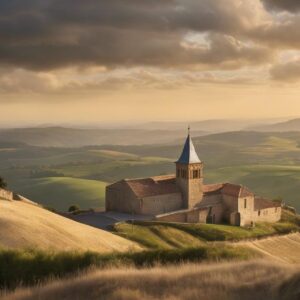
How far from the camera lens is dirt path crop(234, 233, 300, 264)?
64.6 meters

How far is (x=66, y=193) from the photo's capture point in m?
156

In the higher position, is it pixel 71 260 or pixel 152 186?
pixel 71 260

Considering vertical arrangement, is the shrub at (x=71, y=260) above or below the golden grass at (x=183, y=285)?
below

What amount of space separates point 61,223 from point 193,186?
3671 centimetres

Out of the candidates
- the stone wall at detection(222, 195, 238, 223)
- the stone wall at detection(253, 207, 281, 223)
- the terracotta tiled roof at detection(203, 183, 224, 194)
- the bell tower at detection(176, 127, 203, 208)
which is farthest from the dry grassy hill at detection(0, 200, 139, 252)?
the stone wall at detection(253, 207, 281, 223)

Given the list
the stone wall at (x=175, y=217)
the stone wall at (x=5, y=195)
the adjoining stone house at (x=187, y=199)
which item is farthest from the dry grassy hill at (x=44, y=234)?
the adjoining stone house at (x=187, y=199)

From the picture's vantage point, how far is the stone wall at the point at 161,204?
78.2m

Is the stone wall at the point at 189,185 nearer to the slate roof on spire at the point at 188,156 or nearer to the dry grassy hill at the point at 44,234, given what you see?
the slate roof on spire at the point at 188,156

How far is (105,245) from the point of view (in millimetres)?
45719

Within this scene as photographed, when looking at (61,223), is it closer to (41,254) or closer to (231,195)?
(41,254)

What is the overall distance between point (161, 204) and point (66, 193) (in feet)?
268

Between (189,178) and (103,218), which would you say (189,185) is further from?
(103,218)

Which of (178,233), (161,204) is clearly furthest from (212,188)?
(178,233)

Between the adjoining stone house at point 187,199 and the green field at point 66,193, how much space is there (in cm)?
4821
